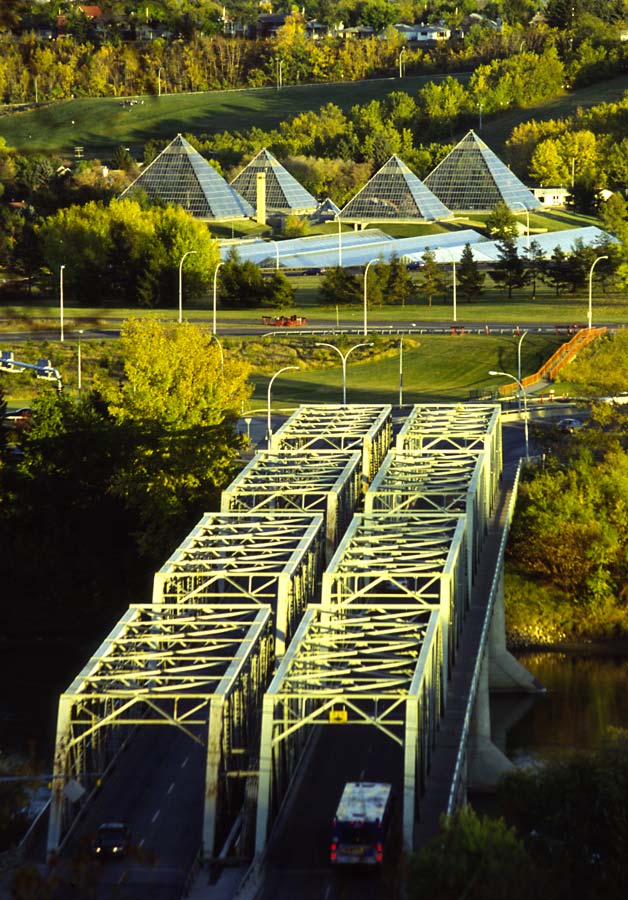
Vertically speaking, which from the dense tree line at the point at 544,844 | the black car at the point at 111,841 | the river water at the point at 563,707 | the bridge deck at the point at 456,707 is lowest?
the river water at the point at 563,707

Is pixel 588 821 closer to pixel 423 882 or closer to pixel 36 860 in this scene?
pixel 423 882

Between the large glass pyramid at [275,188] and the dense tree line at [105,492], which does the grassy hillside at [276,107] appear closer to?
the large glass pyramid at [275,188]

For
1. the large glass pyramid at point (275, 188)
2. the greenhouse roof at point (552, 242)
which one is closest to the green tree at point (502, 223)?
the greenhouse roof at point (552, 242)

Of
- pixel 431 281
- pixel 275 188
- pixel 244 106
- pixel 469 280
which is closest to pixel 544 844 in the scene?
pixel 431 281

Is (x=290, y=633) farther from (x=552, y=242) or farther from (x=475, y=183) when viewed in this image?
(x=475, y=183)

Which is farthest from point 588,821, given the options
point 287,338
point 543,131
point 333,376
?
point 543,131

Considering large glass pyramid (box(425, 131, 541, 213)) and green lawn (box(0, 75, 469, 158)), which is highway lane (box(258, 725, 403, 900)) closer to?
large glass pyramid (box(425, 131, 541, 213))
